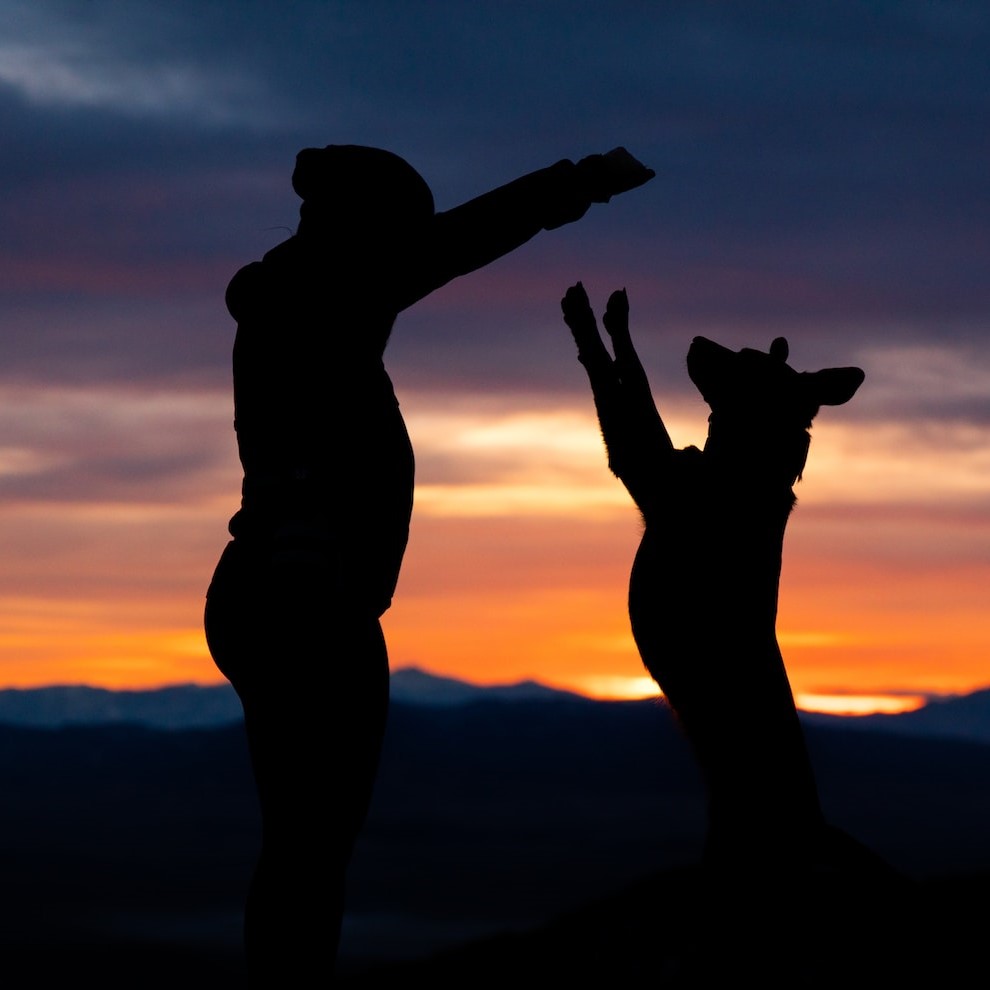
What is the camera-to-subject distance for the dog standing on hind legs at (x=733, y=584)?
5520mm

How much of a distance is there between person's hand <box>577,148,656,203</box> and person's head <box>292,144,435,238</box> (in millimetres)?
554

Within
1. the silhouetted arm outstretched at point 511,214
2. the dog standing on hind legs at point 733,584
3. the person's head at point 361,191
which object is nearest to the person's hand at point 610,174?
the silhouetted arm outstretched at point 511,214

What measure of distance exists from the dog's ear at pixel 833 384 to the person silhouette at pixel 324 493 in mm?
1127

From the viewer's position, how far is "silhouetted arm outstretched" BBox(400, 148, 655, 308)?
5043 mm

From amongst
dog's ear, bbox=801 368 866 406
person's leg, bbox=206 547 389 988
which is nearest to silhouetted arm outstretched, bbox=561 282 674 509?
dog's ear, bbox=801 368 866 406

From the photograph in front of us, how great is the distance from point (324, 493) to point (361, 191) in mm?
1037

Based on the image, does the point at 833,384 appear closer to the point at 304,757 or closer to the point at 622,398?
the point at 622,398

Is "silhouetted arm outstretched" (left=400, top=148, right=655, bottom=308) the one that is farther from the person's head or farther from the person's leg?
the person's leg

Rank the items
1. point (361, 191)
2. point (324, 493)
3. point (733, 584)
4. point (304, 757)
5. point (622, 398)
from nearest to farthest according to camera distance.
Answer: point (304, 757) < point (324, 493) < point (361, 191) < point (733, 584) < point (622, 398)

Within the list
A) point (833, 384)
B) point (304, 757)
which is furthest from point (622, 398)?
point (304, 757)

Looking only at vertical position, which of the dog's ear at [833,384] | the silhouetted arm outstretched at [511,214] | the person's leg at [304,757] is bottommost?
the person's leg at [304,757]

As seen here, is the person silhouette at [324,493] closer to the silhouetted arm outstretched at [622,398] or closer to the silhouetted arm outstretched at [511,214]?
the silhouetted arm outstretched at [511,214]

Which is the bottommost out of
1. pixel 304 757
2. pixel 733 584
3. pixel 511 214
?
pixel 304 757

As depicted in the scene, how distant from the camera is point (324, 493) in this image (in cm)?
509
